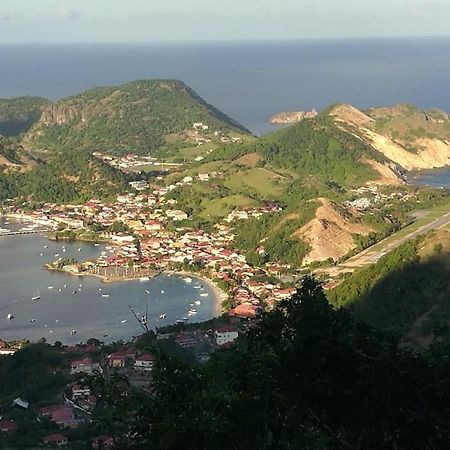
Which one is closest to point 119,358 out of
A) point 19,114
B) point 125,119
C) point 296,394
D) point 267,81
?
point 296,394

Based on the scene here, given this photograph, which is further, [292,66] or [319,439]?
[292,66]

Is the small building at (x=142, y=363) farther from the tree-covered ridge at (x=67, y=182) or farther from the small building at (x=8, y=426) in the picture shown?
the tree-covered ridge at (x=67, y=182)

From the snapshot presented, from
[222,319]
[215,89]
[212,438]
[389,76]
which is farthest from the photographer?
[389,76]

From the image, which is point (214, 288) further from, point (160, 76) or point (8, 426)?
point (160, 76)

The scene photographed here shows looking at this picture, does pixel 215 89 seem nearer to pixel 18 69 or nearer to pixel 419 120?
pixel 419 120

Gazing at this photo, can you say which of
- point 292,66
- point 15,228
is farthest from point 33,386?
point 292,66

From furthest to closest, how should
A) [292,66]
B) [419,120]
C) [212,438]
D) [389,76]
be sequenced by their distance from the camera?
[292,66] → [389,76] → [419,120] → [212,438]

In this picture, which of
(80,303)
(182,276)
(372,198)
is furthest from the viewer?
(372,198)
